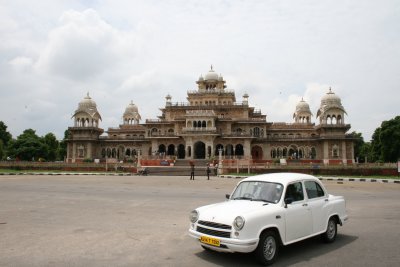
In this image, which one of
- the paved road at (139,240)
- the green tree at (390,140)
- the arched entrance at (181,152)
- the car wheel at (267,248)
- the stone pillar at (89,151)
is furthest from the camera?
the stone pillar at (89,151)

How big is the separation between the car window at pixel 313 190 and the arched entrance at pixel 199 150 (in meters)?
49.7

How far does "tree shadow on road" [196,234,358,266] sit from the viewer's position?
6.84 meters

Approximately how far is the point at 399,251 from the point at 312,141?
54.3 meters

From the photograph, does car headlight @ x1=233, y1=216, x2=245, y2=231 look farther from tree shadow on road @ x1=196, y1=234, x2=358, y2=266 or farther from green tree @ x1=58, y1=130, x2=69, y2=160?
green tree @ x1=58, y1=130, x2=69, y2=160

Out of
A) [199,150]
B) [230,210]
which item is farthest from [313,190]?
A: [199,150]

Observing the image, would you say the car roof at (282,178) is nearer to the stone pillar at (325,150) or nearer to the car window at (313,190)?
the car window at (313,190)

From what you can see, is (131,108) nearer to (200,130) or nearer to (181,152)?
(181,152)

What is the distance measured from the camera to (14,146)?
212ft

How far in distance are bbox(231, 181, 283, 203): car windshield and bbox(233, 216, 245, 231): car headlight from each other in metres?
1.19

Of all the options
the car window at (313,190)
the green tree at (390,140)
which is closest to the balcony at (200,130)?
the green tree at (390,140)

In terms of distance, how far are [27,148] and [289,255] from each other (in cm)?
6459

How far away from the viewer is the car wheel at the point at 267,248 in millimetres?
6617

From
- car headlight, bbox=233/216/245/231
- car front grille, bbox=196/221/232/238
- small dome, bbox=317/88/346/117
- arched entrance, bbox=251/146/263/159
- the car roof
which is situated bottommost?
car front grille, bbox=196/221/232/238

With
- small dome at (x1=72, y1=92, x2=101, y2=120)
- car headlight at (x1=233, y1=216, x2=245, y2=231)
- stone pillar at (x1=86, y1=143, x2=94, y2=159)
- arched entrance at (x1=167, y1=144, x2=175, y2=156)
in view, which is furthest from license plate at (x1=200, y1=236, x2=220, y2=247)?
small dome at (x1=72, y1=92, x2=101, y2=120)
